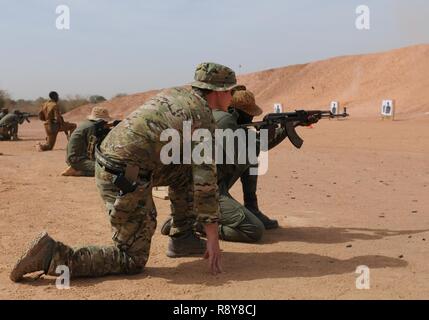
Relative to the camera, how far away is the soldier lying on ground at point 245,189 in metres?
4.36

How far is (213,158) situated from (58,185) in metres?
4.58

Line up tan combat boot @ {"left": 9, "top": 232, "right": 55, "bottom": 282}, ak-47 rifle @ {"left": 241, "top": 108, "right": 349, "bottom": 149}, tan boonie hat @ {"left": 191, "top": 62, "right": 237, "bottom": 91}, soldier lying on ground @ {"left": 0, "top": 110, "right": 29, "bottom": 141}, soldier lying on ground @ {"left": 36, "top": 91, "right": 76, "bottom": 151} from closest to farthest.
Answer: tan combat boot @ {"left": 9, "top": 232, "right": 55, "bottom": 282}
tan boonie hat @ {"left": 191, "top": 62, "right": 237, "bottom": 91}
ak-47 rifle @ {"left": 241, "top": 108, "right": 349, "bottom": 149}
soldier lying on ground @ {"left": 36, "top": 91, "right": 76, "bottom": 151}
soldier lying on ground @ {"left": 0, "top": 110, "right": 29, "bottom": 141}

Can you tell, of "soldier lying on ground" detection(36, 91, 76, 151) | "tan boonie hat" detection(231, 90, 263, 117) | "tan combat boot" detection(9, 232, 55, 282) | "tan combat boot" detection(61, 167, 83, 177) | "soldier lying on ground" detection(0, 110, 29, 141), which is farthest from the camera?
"soldier lying on ground" detection(0, 110, 29, 141)

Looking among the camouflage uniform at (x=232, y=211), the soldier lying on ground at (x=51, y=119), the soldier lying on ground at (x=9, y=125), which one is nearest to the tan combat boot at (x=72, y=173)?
the camouflage uniform at (x=232, y=211)

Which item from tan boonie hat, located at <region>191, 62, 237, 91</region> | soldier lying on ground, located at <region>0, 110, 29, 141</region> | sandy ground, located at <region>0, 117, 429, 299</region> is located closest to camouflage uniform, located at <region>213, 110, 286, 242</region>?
sandy ground, located at <region>0, 117, 429, 299</region>

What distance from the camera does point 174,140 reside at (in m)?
3.32

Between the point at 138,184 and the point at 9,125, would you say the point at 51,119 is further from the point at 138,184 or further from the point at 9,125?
the point at 138,184

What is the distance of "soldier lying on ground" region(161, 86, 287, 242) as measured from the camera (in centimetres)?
436

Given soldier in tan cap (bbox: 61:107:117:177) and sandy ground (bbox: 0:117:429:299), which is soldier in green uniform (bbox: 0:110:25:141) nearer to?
sandy ground (bbox: 0:117:429:299)

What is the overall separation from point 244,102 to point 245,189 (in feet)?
2.79

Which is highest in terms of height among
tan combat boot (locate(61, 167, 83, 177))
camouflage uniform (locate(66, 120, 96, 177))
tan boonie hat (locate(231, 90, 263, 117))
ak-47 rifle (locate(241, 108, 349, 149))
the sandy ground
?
tan boonie hat (locate(231, 90, 263, 117))

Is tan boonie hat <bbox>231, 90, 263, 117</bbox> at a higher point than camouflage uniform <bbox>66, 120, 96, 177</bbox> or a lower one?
higher

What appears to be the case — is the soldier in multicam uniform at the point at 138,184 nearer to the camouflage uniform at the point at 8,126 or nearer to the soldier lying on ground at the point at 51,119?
the soldier lying on ground at the point at 51,119
